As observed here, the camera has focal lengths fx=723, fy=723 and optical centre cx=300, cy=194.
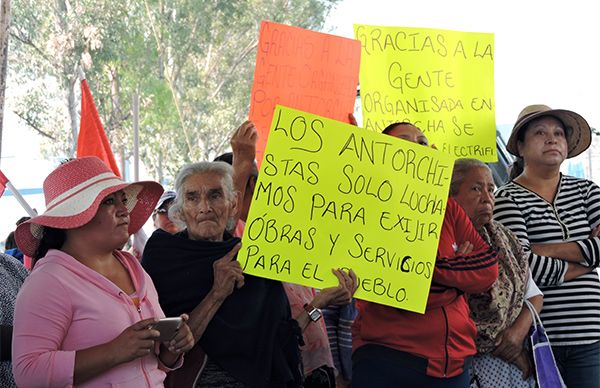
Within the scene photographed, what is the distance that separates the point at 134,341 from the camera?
1861 mm

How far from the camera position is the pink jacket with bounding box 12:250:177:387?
1814 mm

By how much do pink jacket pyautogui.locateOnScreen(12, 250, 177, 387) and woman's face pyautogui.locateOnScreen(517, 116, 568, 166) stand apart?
5.98 ft

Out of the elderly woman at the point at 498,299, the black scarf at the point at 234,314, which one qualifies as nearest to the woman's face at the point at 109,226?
the black scarf at the point at 234,314

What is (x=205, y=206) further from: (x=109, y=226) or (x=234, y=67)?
(x=234, y=67)

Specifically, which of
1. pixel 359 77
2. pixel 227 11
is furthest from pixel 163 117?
pixel 359 77

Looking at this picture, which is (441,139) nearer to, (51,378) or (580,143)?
(580,143)

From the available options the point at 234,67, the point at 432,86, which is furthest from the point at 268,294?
the point at 234,67

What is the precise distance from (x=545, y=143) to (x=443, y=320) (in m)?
1.06

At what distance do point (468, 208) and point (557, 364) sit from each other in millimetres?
763

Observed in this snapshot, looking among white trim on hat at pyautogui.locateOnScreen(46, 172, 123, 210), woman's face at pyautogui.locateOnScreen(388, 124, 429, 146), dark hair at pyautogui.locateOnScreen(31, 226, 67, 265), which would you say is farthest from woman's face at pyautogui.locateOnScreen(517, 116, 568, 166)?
dark hair at pyautogui.locateOnScreen(31, 226, 67, 265)

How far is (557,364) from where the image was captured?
2.94 meters

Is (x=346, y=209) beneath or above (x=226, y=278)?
above

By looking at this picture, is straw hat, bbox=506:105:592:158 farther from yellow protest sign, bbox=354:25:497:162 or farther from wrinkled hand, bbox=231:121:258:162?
wrinkled hand, bbox=231:121:258:162

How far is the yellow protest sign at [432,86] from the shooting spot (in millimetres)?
3279
